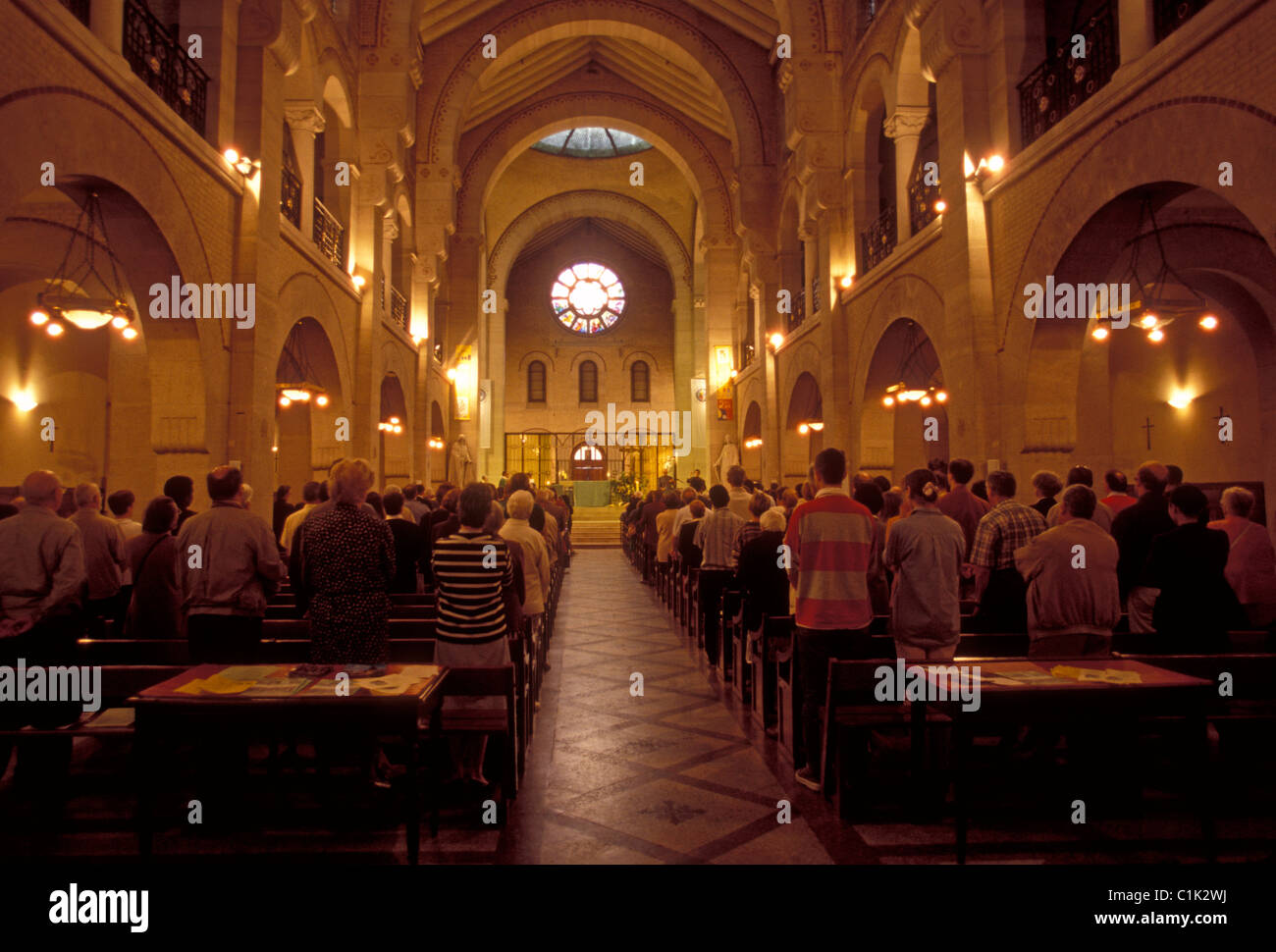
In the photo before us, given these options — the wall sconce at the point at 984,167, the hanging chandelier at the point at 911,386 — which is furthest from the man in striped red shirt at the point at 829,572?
the hanging chandelier at the point at 911,386

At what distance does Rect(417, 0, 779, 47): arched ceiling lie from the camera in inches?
688

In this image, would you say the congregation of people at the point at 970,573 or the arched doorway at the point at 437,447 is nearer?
the congregation of people at the point at 970,573

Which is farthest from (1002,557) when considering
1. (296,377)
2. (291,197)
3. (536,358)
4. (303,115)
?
(536,358)

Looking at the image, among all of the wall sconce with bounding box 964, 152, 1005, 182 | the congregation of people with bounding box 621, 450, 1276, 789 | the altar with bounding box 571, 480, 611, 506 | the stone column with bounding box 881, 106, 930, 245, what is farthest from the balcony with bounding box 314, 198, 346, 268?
the altar with bounding box 571, 480, 611, 506

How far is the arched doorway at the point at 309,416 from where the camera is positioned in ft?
40.9

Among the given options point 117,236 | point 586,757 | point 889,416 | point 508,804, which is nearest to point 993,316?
point 889,416

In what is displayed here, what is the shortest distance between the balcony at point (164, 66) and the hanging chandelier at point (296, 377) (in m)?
3.33

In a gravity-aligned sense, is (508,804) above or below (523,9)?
below

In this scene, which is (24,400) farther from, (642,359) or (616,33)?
(642,359)

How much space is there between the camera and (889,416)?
13.4 m

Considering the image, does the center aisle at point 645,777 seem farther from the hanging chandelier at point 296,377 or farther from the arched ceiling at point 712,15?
the arched ceiling at point 712,15

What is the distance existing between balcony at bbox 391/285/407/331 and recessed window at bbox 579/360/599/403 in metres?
16.6
